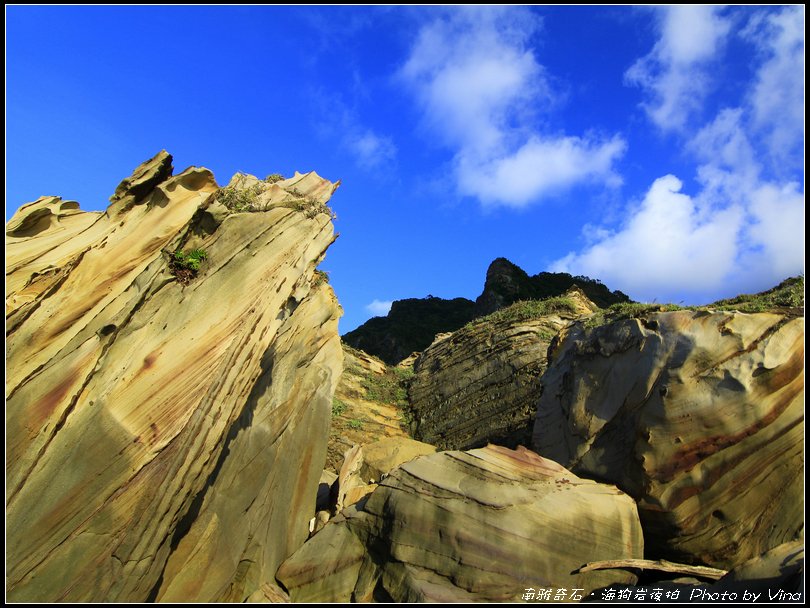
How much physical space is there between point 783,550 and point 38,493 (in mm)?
14953

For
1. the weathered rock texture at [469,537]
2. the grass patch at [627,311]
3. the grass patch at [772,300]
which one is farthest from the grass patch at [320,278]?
the grass patch at [772,300]

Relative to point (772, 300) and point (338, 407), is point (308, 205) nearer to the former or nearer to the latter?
point (772, 300)

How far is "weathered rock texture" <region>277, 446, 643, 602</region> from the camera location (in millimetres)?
14172

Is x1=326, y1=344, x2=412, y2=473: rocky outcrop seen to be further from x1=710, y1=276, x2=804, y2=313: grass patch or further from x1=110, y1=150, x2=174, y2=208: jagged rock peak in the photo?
x1=710, y1=276, x2=804, y2=313: grass patch

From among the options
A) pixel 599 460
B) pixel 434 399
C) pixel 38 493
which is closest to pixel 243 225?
pixel 38 493

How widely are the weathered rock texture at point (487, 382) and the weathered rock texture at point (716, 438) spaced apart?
9.60 metres

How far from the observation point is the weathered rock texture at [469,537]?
46.5ft

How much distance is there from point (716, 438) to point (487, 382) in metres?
16.3

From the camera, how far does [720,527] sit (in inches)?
596

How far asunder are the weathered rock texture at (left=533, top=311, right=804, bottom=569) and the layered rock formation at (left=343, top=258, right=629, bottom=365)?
139ft

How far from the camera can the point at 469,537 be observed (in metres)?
14.4

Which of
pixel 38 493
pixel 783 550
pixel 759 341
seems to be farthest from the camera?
pixel 759 341

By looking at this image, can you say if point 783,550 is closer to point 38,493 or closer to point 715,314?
point 715,314

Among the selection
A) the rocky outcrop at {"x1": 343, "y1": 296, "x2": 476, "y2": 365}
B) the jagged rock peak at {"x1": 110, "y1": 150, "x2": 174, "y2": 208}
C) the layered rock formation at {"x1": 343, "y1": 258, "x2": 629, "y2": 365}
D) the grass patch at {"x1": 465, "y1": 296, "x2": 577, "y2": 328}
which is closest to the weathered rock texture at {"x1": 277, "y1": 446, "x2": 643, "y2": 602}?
the jagged rock peak at {"x1": 110, "y1": 150, "x2": 174, "y2": 208}
